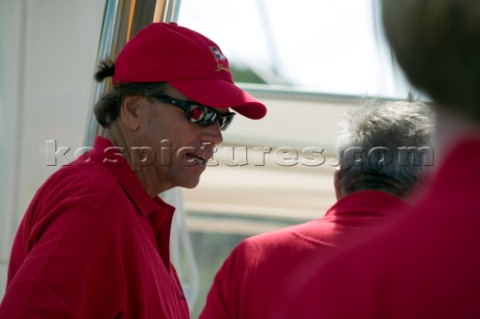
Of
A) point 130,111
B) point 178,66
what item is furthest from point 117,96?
point 178,66

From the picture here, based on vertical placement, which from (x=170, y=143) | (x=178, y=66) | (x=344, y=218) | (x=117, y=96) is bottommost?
(x=344, y=218)

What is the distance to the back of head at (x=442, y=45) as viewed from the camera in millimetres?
836

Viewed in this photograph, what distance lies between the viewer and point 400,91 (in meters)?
0.95

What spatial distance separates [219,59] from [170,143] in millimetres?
278

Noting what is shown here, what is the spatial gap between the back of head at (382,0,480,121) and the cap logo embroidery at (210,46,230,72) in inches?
52.5

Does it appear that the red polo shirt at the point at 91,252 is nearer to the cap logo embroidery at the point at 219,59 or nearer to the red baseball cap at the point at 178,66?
the red baseball cap at the point at 178,66

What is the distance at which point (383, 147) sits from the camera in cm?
228

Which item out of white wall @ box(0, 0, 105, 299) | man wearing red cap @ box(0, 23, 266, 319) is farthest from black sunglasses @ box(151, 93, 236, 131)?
white wall @ box(0, 0, 105, 299)

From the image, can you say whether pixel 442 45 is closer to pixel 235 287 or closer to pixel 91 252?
pixel 91 252

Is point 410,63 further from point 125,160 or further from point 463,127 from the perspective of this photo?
point 125,160

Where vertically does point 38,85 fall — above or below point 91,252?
above

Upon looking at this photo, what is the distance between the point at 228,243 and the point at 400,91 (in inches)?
182

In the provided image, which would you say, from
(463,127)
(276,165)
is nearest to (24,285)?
(463,127)

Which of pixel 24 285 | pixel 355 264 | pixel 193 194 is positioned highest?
pixel 355 264
